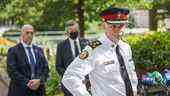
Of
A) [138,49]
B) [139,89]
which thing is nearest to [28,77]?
[138,49]

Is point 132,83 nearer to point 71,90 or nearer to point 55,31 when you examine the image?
point 71,90

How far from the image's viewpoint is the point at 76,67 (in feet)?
15.5

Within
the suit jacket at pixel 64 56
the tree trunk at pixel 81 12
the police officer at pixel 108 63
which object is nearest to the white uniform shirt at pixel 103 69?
the police officer at pixel 108 63

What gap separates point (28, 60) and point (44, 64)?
39 cm

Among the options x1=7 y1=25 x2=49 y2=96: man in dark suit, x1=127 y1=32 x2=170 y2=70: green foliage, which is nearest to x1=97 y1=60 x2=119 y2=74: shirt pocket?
x1=7 y1=25 x2=49 y2=96: man in dark suit

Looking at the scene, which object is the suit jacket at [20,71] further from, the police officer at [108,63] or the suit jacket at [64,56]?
the police officer at [108,63]

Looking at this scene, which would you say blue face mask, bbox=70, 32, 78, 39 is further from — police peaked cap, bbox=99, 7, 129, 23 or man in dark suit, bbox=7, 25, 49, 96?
police peaked cap, bbox=99, 7, 129, 23

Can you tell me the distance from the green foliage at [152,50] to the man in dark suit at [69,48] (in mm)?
1163

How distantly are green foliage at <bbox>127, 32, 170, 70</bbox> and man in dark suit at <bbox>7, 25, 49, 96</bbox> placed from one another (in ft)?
5.54

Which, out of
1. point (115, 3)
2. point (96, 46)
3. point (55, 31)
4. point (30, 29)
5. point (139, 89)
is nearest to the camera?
point (96, 46)

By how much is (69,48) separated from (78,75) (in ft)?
14.1

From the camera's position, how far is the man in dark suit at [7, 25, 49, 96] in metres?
8.73

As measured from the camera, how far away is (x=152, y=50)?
1015 centimetres

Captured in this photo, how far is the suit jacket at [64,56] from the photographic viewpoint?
8891 mm
